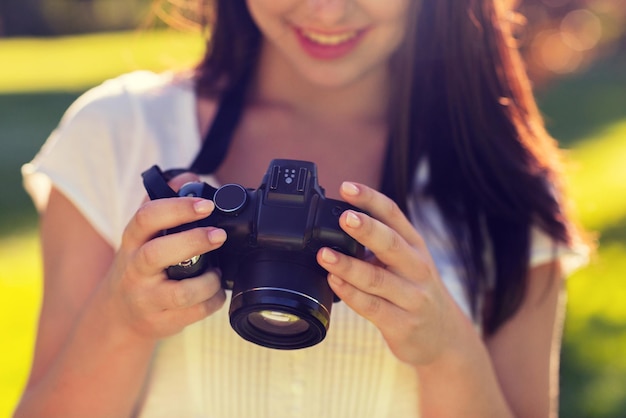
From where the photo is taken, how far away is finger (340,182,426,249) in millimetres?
1197

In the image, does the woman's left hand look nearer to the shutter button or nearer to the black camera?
the black camera

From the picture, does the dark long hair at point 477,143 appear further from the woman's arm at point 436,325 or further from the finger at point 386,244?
the finger at point 386,244

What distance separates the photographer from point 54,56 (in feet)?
43.2

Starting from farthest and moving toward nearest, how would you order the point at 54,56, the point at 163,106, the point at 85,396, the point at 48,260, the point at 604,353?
the point at 54,56 → the point at 604,353 → the point at 163,106 → the point at 48,260 → the point at 85,396

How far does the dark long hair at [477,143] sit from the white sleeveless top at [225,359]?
106 millimetres

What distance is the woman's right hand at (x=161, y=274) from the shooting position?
1173mm

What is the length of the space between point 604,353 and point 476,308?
162cm

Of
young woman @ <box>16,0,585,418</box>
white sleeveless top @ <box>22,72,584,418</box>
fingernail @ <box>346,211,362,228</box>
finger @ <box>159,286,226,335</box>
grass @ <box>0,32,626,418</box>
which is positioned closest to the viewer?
fingernail @ <box>346,211,362,228</box>

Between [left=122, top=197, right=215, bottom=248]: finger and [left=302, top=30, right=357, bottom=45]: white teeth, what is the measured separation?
18.8 inches

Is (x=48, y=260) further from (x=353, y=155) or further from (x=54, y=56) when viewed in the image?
(x=54, y=56)

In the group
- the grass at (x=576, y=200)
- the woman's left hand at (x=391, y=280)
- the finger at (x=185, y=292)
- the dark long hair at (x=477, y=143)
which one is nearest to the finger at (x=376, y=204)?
the woman's left hand at (x=391, y=280)

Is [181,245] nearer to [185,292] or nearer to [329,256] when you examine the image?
[185,292]

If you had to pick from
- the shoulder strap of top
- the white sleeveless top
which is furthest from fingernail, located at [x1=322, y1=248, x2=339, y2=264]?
the shoulder strap of top

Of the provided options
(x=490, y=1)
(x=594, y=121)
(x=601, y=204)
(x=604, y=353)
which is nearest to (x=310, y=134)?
(x=490, y=1)
